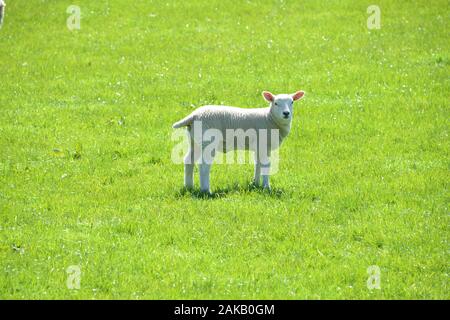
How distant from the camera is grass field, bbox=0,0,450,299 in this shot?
977cm

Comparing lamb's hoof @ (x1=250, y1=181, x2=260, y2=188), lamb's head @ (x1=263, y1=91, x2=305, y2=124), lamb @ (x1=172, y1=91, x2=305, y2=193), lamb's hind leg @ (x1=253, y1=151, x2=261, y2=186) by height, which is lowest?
lamb's hoof @ (x1=250, y1=181, x2=260, y2=188)

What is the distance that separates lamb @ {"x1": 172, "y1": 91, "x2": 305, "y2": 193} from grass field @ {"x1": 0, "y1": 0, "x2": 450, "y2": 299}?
51 cm

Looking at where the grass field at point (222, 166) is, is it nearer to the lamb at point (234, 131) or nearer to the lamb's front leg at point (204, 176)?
the lamb's front leg at point (204, 176)

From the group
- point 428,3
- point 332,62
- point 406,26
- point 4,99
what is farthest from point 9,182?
point 428,3

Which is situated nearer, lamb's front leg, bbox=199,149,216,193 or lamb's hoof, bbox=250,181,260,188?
lamb's front leg, bbox=199,149,216,193

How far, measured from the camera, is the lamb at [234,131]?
1207cm

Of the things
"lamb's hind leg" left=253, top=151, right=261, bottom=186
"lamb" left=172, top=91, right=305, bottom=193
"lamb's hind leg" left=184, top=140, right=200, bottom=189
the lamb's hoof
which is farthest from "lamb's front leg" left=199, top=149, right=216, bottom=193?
the lamb's hoof

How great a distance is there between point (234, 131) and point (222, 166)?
1.83 meters

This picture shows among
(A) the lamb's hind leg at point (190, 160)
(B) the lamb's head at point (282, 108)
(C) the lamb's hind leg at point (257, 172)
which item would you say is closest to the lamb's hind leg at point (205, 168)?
(A) the lamb's hind leg at point (190, 160)

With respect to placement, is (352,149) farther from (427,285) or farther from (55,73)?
(55,73)

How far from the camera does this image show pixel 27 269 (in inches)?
385

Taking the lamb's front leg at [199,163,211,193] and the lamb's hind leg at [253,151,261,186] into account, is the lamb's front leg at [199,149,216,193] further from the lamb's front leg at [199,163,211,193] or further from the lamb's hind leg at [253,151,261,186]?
the lamb's hind leg at [253,151,261,186]

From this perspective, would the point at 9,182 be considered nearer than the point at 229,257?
No

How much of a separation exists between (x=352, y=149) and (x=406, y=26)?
32.5 ft
